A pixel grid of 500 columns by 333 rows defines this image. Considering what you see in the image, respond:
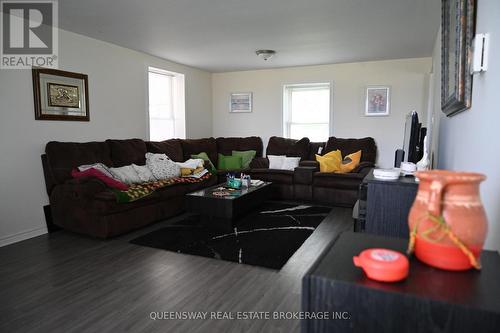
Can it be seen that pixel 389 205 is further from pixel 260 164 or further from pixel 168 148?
pixel 260 164

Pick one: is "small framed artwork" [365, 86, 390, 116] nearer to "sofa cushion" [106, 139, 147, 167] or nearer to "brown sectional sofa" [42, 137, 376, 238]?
"brown sectional sofa" [42, 137, 376, 238]

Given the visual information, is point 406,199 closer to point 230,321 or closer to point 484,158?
point 484,158

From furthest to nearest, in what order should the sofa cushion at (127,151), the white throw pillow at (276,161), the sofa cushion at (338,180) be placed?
1. the white throw pillow at (276,161)
2. the sofa cushion at (338,180)
3. the sofa cushion at (127,151)

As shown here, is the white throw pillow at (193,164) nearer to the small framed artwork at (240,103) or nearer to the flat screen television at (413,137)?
the small framed artwork at (240,103)

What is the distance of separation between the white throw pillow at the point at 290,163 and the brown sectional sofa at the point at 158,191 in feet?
0.41

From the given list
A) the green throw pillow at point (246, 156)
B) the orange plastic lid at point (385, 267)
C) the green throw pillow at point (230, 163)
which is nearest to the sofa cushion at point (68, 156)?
the green throw pillow at point (230, 163)

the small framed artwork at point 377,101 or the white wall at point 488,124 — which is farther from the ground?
the small framed artwork at point 377,101

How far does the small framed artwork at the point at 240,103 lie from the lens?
6512 mm

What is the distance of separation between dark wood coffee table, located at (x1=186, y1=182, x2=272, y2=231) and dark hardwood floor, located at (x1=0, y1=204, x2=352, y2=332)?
0.78m

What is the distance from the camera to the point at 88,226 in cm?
338

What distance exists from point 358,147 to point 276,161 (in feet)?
4.48

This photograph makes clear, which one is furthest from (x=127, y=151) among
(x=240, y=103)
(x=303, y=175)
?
(x=240, y=103)

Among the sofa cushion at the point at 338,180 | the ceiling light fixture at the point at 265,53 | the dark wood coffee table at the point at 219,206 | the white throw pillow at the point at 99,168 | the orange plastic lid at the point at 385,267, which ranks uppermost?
the ceiling light fixture at the point at 265,53

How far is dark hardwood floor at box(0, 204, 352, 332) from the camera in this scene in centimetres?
192
